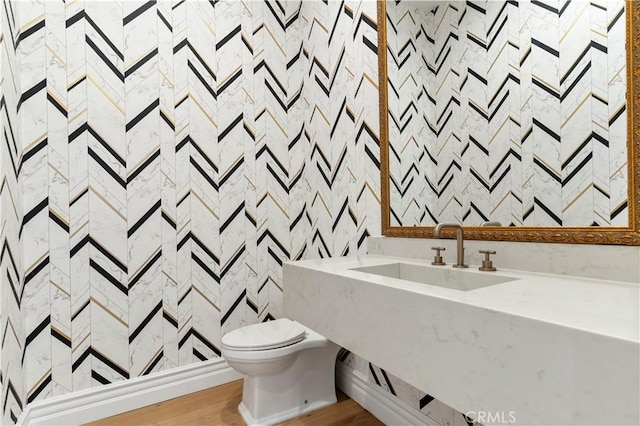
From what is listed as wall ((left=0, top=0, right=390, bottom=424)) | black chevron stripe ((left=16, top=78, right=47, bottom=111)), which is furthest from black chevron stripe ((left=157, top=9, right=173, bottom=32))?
black chevron stripe ((left=16, top=78, right=47, bottom=111))

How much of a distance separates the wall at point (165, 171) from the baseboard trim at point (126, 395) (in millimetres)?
44

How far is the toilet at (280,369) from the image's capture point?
5.29 feet

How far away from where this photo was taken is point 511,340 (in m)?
0.67

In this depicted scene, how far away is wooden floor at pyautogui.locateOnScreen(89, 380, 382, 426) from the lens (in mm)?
1688

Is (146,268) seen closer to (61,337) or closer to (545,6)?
(61,337)

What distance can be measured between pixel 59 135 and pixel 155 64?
62 centimetres

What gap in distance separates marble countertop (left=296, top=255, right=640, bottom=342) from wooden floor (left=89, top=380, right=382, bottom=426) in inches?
38.5

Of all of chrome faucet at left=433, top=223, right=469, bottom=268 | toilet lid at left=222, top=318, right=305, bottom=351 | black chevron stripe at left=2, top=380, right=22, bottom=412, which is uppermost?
chrome faucet at left=433, top=223, right=469, bottom=268

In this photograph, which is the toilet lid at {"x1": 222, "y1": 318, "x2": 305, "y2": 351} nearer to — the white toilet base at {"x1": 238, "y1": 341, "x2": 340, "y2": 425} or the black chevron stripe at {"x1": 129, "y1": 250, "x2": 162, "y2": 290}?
the white toilet base at {"x1": 238, "y1": 341, "x2": 340, "y2": 425}

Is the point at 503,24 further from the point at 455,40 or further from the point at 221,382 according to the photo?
the point at 221,382

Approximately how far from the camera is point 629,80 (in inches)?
37.8

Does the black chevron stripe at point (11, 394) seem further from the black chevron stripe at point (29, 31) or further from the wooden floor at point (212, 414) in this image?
the black chevron stripe at point (29, 31)

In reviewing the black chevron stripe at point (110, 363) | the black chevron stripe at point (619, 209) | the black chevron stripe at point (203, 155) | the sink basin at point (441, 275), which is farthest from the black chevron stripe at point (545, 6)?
the black chevron stripe at point (110, 363)

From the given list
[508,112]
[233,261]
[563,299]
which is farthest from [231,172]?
[563,299]
